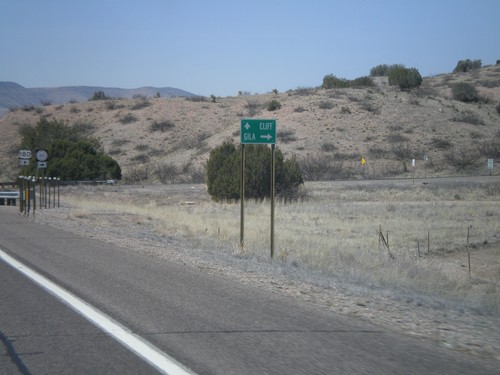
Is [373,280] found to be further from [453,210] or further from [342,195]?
[342,195]

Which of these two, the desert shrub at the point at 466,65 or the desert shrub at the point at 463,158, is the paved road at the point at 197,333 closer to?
the desert shrub at the point at 463,158

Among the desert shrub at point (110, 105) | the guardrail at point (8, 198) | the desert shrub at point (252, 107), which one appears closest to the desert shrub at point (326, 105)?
the desert shrub at point (252, 107)

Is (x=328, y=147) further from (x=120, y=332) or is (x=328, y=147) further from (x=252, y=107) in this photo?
(x=120, y=332)

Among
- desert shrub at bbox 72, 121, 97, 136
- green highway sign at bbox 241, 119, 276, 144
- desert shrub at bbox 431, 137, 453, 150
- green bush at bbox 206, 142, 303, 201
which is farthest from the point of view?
desert shrub at bbox 72, 121, 97, 136

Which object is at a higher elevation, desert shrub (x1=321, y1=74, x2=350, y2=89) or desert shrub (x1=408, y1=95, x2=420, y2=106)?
desert shrub (x1=321, y1=74, x2=350, y2=89)

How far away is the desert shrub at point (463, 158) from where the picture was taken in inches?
2564

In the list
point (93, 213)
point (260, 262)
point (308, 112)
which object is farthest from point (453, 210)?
point (308, 112)

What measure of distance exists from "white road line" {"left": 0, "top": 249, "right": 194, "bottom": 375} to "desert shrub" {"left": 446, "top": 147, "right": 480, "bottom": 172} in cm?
5892

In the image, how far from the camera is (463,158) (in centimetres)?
6594

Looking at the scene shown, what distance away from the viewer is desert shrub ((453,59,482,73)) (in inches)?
5571

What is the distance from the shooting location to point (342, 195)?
156 feet

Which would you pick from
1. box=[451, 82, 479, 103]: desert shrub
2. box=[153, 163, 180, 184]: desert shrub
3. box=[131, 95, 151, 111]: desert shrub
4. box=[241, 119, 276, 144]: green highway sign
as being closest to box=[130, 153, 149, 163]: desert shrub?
box=[153, 163, 180, 184]: desert shrub

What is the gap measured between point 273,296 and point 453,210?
27.5m

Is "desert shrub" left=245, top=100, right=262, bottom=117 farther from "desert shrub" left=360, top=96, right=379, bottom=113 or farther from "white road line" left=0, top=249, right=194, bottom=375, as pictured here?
"white road line" left=0, top=249, right=194, bottom=375
